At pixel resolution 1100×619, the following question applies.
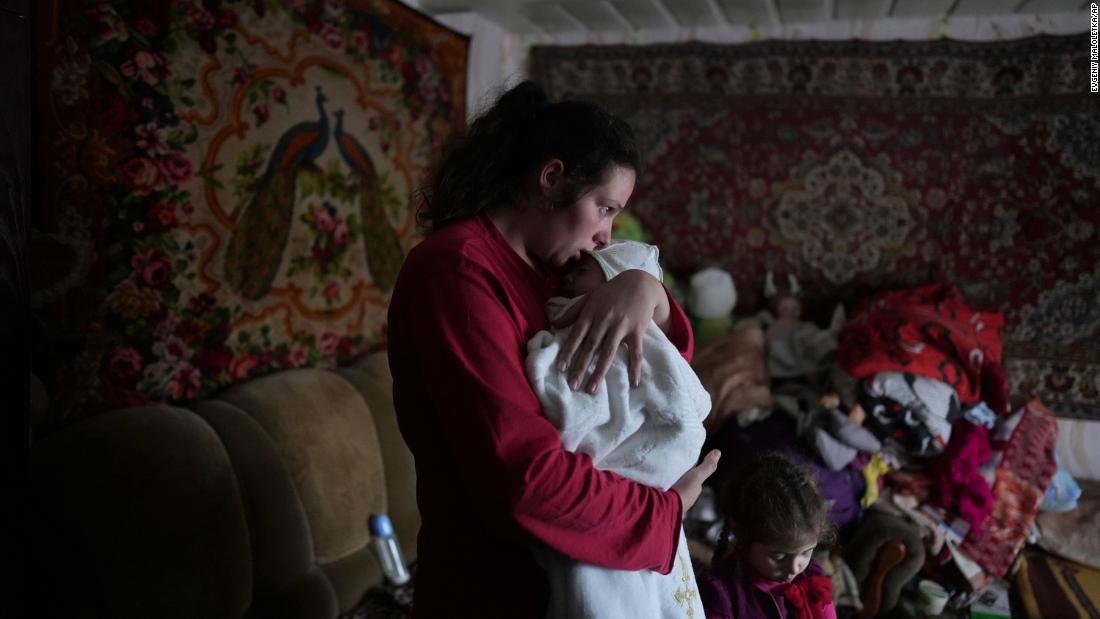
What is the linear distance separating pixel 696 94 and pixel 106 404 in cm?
256

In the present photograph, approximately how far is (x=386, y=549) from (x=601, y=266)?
1530mm

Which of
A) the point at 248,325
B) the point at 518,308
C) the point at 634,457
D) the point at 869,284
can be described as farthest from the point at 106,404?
the point at 869,284

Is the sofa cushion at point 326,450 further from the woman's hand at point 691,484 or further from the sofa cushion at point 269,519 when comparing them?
the woman's hand at point 691,484

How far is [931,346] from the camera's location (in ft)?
8.39

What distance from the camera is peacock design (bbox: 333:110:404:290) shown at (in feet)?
7.99

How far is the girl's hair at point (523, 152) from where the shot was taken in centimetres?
95

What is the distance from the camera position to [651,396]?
0.93 metres

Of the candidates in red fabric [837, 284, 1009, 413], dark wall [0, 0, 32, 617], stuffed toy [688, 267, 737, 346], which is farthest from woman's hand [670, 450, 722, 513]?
stuffed toy [688, 267, 737, 346]

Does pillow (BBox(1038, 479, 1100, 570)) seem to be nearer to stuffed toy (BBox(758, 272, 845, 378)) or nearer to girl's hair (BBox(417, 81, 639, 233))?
stuffed toy (BBox(758, 272, 845, 378))

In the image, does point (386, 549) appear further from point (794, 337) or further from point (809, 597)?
point (794, 337)

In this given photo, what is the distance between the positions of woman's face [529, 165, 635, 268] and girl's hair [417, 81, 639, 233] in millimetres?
12

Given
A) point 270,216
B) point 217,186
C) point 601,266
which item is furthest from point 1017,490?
point 217,186

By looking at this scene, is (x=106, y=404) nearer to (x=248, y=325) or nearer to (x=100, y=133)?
(x=248, y=325)

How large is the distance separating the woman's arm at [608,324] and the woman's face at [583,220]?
2.7 inches
